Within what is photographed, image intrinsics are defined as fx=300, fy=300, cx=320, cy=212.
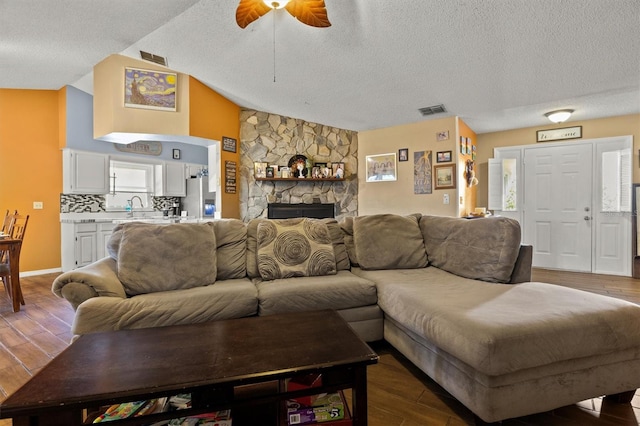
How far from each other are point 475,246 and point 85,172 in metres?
5.88

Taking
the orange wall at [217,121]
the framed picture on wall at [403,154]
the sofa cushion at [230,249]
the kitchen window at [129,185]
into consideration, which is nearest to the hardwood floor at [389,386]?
the sofa cushion at [230,249]

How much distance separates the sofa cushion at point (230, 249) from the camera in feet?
7.70

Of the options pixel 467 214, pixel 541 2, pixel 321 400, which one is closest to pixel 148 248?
pixel 321 400

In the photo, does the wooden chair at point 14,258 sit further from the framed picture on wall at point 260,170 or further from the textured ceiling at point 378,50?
the framed picture on wall at point 260,170

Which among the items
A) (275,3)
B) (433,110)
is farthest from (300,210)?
(275,3)

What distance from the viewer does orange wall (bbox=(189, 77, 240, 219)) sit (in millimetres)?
4457

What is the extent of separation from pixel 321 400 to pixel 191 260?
1.35 m

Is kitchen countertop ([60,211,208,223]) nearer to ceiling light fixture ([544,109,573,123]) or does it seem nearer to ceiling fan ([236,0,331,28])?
ceiling fan ([236,0,331,28])

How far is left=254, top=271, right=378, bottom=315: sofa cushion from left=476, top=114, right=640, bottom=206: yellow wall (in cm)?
443

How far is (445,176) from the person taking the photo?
4715 millimetres

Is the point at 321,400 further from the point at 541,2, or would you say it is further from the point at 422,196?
the point at 422,196

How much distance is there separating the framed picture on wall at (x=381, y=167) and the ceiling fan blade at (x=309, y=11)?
10.8 feet

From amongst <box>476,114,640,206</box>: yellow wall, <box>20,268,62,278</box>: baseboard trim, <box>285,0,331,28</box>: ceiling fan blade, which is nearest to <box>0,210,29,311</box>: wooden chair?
<box>20,268,62,278</box>: baseboard trim

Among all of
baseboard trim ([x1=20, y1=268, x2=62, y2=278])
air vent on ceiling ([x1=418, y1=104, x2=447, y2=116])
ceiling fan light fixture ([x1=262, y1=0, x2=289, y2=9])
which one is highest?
ceiling fan light fixture ([x1=262, y1=0, x2=289, y2=9])
